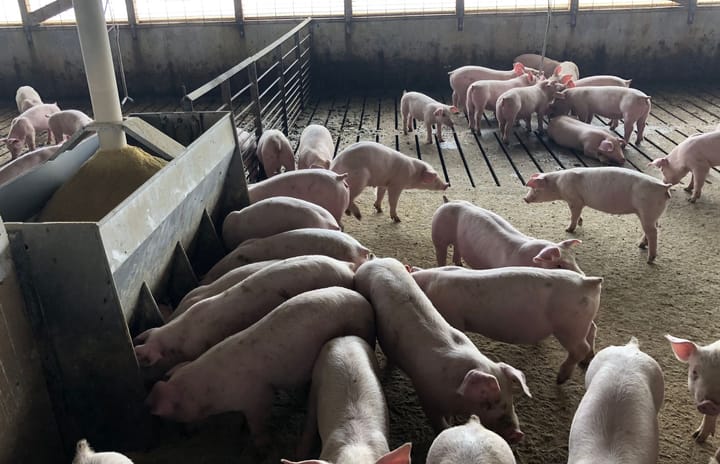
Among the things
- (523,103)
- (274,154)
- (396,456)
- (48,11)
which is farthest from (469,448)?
(48,11)

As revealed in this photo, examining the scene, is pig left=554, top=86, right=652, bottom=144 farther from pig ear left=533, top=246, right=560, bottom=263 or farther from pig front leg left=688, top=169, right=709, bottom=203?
pig ear left=533, top=246, right=560, bottom=263

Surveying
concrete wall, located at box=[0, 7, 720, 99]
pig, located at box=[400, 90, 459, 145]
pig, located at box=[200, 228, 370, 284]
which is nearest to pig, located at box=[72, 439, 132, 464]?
pig, located at box=[200, 228, 370, 284]

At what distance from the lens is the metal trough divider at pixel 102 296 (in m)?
1.67

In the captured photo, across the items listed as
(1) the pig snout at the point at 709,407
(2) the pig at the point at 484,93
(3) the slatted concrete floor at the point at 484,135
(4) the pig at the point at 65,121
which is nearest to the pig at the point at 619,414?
(1) the pig snout at the point at 709,407

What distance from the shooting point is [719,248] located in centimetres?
342

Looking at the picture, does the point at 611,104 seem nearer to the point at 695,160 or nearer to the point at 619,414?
the point at 695,160

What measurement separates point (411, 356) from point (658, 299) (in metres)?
1.59

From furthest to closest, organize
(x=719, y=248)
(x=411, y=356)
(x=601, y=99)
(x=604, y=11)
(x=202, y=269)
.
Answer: (x=604, y=11)
(x=601, y=99)
(x=719, y=248)
(x=202, y=269)
(x=411, y=356)

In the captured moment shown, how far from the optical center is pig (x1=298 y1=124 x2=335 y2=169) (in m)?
4.14

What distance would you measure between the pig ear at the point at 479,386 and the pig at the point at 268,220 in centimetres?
134

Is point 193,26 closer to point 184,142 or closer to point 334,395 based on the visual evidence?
point 184,142

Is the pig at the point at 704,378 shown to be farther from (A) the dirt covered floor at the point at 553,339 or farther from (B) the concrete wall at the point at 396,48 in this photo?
(B) the concrete wall at the point at 396,48

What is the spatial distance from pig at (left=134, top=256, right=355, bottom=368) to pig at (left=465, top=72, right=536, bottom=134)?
422cm

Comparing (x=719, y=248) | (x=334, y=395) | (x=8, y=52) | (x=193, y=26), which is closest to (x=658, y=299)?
(x=719, y=248)
